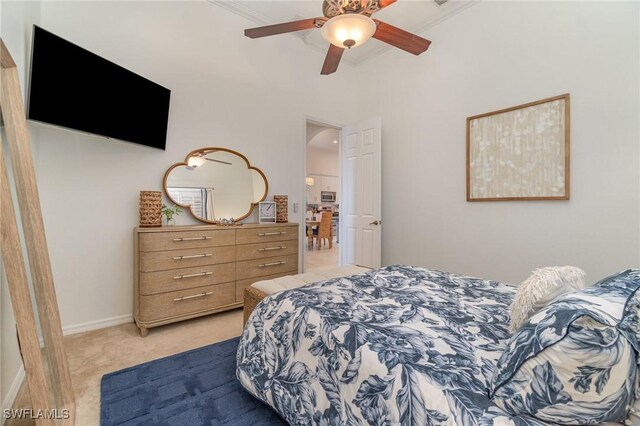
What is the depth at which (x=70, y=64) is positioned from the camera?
1958 mm

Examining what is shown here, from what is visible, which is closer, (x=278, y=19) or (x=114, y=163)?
(x=114, y=163)

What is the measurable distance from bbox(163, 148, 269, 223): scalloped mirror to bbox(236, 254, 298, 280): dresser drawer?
610 mm

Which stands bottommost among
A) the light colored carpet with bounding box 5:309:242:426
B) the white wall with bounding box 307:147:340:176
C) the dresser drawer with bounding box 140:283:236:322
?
the light colored carpet with bounding box 5:309:242:426

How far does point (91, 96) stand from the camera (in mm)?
2092

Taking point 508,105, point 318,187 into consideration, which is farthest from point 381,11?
point 318,187

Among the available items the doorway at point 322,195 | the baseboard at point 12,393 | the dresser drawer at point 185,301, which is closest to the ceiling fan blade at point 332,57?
the dresser drawer at point 185,301

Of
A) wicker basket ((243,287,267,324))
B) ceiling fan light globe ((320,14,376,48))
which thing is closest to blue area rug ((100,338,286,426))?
wicker basket ((243,287,267,324))

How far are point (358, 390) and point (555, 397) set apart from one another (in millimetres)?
545

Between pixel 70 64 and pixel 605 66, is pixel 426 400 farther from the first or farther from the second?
pixel 605 66

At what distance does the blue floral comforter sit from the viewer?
80 centimetres

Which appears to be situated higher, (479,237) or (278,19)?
(278,19)

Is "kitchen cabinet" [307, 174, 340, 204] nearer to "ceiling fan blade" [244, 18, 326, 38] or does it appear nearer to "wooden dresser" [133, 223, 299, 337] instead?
"wooden dresser" [133, 223, 299, 337]

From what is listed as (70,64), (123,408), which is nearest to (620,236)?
(123,408)

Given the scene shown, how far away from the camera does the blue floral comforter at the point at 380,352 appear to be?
80 cm
